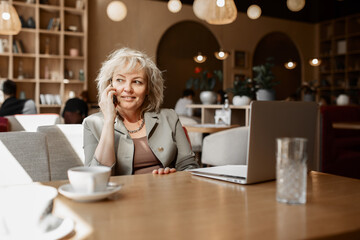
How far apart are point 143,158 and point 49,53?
5.94 metres

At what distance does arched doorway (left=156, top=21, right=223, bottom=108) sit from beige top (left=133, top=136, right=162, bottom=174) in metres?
6.50

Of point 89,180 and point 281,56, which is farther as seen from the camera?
point 281,56

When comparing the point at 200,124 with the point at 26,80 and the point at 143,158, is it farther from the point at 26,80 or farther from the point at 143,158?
the point at 26,80

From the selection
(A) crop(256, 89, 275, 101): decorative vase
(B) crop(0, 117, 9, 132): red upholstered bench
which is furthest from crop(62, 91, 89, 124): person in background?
(B) crop(0, 117, 9, 132): red upholstered bench

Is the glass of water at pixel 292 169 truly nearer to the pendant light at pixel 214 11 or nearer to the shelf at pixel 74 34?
the pendant light at pixel 214 11

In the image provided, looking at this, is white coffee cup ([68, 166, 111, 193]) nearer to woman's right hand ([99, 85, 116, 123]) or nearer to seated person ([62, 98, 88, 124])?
woman's right hand ([99, 85, 116, 123])

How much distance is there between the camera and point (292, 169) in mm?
948

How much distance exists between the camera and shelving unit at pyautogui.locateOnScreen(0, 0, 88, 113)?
6773 millimetres

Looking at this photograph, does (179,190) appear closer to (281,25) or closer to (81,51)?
(81,51)

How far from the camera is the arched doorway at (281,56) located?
966 cm

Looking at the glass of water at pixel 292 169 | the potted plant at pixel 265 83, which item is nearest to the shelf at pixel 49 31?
the potted plant at pixel 265 83

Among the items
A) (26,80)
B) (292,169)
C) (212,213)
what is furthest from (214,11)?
(212,213)

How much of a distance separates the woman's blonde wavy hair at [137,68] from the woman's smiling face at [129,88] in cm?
3

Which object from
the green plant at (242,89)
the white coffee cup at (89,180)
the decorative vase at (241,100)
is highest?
the green plant at (242,89)
